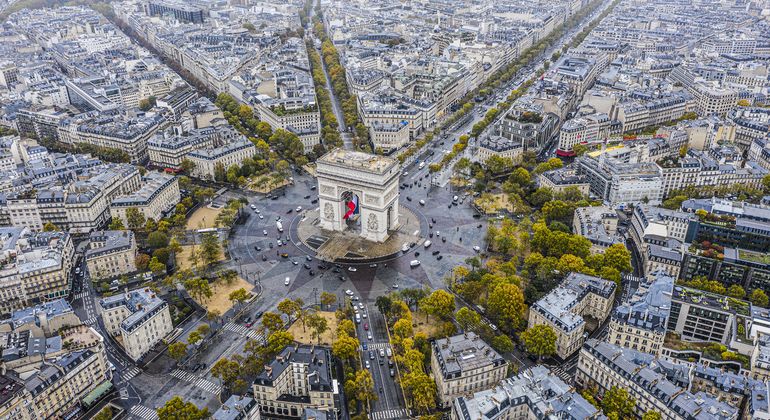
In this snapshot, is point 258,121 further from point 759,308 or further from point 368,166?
point 759,308

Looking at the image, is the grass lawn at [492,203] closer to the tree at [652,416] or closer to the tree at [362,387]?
the tree at [362,387]

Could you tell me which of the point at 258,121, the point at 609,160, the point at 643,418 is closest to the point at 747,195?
the point at 609,160

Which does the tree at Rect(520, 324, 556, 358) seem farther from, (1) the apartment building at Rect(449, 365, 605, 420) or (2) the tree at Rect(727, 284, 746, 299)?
(2) the tree at Rect(727, 284, 746, 299)

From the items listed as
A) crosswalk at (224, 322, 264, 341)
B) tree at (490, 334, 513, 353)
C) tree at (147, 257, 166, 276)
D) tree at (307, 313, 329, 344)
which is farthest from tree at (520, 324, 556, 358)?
tree at (147, 257, 166, 276)

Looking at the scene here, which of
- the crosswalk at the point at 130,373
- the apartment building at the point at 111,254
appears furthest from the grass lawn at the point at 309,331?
the apartment building at the point at 111,254

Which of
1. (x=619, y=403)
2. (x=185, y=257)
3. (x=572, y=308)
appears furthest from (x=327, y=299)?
(x=619, y=403)

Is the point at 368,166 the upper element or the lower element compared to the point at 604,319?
upper
